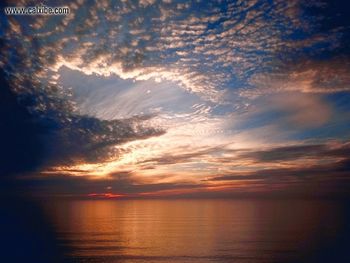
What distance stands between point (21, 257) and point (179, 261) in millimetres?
37527

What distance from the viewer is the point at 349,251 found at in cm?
5984

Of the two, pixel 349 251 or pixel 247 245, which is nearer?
pixel 349 251

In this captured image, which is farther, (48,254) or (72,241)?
(72,241)

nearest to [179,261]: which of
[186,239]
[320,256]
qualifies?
[186,239]

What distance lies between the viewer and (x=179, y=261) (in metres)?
55.8

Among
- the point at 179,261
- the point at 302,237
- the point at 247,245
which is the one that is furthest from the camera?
the point at 302,237

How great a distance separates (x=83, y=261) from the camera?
55906 millimetres

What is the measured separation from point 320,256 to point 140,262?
38.3m

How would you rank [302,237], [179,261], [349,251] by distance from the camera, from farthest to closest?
[302,237], [349,251], [179,261]

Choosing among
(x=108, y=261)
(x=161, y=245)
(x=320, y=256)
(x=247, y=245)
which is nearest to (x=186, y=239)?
(x=161, y=245)

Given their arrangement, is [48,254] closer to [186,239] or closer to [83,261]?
[83,261]

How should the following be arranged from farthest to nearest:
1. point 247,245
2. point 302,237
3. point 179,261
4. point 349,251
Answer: point 302,237, point 247,245, point 349,251, point 179,261

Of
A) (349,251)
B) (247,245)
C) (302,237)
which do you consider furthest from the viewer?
(302,237)

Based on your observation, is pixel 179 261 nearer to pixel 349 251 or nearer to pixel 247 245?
pixel 247 245
